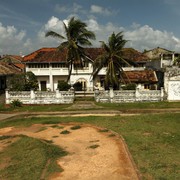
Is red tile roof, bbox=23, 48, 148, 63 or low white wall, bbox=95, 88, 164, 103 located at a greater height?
red tile roof, bbox=23, 48, 148, 63

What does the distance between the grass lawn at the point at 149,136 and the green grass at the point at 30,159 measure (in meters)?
3.35

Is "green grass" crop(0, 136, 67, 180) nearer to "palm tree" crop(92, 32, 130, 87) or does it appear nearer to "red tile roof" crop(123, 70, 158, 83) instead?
"palm tree" crop(92, 32, 130, 87)

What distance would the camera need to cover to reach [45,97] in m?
25.6

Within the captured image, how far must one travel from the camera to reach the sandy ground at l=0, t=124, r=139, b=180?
8629 mm

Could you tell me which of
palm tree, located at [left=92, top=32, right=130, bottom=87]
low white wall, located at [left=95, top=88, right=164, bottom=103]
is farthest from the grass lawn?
palm tree, located at [left=92, top=32, right=130, bottom=87]

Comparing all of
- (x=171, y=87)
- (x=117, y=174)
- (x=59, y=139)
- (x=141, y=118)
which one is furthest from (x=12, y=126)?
(x=171, y=87)

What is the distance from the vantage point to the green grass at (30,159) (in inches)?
348

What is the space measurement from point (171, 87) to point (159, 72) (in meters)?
4.06

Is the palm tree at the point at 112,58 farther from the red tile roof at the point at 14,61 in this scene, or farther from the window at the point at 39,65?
the red tile roof at the point at 14,61

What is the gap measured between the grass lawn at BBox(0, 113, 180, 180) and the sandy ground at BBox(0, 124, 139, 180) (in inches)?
22.2

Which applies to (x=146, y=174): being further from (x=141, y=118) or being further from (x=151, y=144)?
(x=141, y=118)

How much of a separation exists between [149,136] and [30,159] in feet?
21.2

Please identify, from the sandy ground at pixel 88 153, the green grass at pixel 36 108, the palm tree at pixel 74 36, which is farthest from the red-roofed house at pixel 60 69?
the sandy ground at pixel 88 153

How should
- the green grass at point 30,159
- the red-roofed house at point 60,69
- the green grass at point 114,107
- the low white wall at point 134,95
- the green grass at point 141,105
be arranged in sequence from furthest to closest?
the red-roofed house at point 60,69 < the low white wall at point 134,95 < the green grass at point 141,105 < the green grass at point 114,107 < the green grass at point 30,159
